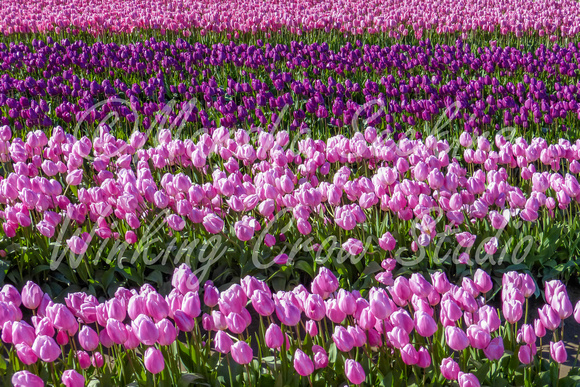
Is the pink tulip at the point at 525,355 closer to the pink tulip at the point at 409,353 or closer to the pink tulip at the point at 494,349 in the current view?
the pink tulip at the point at 494,349

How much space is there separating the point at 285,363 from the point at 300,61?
Answer: 237 inches

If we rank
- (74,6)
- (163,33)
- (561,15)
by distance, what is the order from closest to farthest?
1. (163,33)
2. (561,15)
3. (74,6)

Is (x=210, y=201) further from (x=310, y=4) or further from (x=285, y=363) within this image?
(x=310, y=4)

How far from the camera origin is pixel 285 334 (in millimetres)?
2408

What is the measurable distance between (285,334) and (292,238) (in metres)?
1.47

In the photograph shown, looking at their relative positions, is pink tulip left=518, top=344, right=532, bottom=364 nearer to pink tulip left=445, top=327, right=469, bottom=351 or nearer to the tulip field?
the tulip field

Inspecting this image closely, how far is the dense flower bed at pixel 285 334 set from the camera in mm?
2146

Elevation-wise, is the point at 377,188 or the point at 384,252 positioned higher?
the point at 377,188

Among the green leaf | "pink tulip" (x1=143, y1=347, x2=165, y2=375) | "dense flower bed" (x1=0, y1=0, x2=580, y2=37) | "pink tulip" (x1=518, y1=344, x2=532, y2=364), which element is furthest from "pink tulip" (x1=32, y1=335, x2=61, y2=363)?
"dense flower bed" (x1=0, y1=0, x2=580, y2=37)

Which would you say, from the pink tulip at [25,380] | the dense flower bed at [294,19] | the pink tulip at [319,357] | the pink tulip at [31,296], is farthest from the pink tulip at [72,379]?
the dense flower bed at [294,19]

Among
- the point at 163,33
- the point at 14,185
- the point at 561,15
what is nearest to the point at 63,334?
the point at 14,185

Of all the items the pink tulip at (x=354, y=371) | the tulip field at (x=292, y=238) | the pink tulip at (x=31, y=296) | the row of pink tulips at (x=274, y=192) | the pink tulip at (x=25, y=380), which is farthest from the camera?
the row of pink tulips at (x=274, y=192)

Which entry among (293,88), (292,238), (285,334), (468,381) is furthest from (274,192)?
(293,88)

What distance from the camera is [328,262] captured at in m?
3.68
